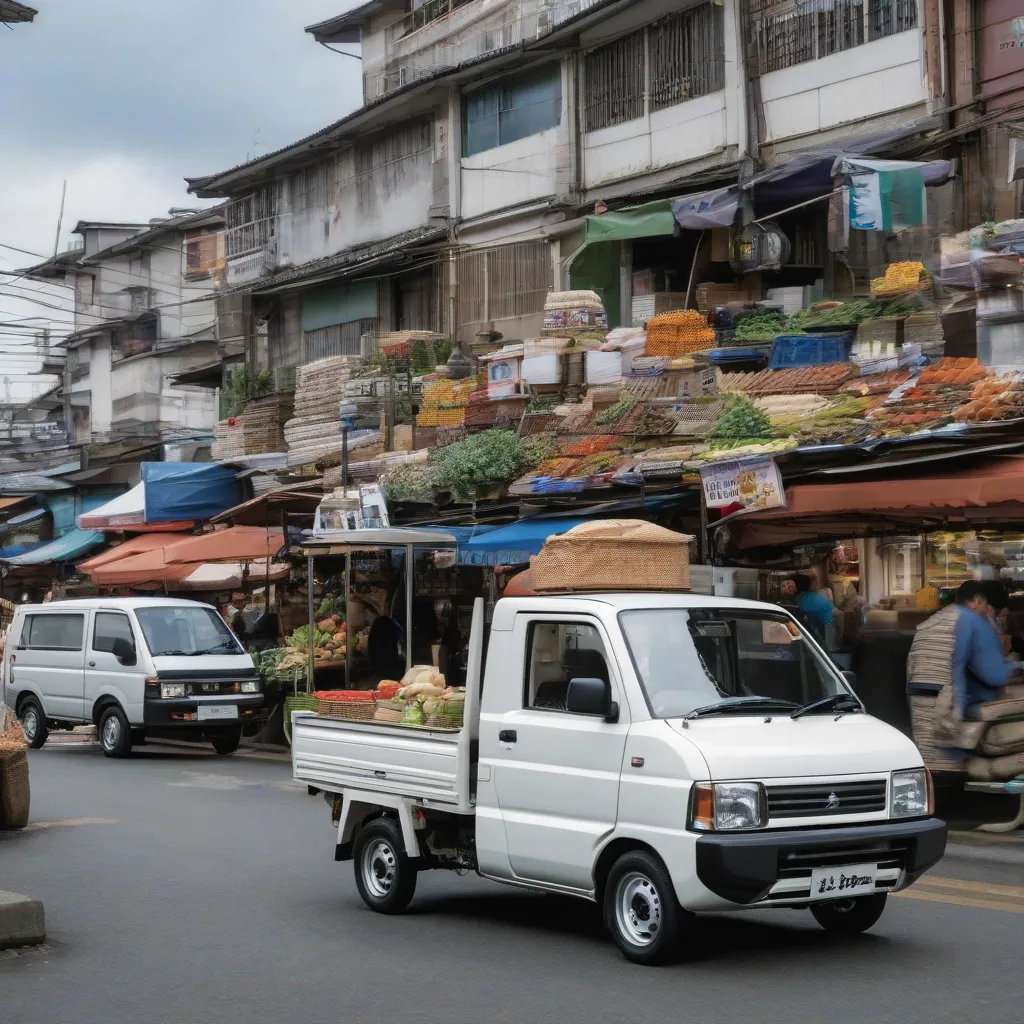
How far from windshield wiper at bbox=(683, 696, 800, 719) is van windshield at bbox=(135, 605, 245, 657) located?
13.5 m

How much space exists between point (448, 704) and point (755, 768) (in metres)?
2.32

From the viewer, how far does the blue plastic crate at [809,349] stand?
1872 centimetres

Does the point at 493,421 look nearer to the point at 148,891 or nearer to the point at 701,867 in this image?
the point at 148,891

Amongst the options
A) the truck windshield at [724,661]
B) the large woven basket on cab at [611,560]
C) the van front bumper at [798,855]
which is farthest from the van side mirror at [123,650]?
the van front bumper at [798,855]

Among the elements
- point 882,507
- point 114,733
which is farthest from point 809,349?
point 114,733

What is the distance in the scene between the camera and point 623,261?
24.6 m

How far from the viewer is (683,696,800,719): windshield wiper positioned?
24.4ft

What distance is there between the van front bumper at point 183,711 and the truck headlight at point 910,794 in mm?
13309

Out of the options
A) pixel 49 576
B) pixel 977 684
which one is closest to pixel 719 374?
pixel 977 684

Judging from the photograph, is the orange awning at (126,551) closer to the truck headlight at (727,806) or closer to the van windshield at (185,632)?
the van windshield at (185,632)

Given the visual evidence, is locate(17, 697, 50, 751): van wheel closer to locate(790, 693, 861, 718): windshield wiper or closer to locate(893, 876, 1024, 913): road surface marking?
locate(893, 876, 1024, 913): road surface marking

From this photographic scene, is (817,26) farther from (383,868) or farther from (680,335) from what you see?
(383,868)

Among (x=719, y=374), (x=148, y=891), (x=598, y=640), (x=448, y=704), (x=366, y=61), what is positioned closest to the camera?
(x=598, y=640)

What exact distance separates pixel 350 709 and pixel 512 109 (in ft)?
64.8
